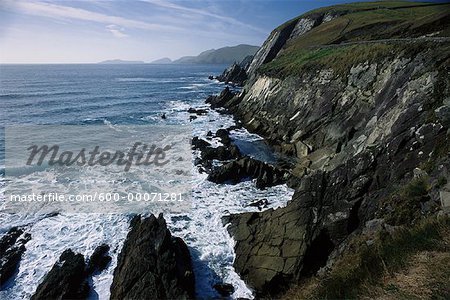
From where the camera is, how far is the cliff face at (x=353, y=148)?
44.9ft

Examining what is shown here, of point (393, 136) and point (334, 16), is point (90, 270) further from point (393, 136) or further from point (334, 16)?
point (334, 16)

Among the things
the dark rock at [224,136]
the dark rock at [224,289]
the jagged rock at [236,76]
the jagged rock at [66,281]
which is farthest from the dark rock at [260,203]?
the jagged rock at [236,76]

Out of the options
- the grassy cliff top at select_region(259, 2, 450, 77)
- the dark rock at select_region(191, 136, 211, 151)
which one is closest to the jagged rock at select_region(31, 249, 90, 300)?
the dark rock at select_region(191, 136, 211, 151)

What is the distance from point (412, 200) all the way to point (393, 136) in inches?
285

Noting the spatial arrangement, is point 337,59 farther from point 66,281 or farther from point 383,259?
point 66,281

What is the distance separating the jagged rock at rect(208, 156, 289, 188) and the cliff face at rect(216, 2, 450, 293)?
1565 millimetres

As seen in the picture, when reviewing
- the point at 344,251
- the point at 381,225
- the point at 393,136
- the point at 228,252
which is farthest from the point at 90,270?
the point at 393,136

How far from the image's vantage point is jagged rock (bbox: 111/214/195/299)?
12.8m

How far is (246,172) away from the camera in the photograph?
2617 cm

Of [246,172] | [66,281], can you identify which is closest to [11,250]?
[66,281]

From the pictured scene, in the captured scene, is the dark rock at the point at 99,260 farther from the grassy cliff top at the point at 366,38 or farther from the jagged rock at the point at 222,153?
the grassy cliff top at the point at 366,38

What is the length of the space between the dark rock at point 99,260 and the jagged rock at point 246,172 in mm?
10876

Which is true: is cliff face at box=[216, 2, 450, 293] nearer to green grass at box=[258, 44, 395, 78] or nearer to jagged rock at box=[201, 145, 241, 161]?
green grass at box=[258, 44, 395, 78]

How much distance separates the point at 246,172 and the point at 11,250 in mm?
16688
